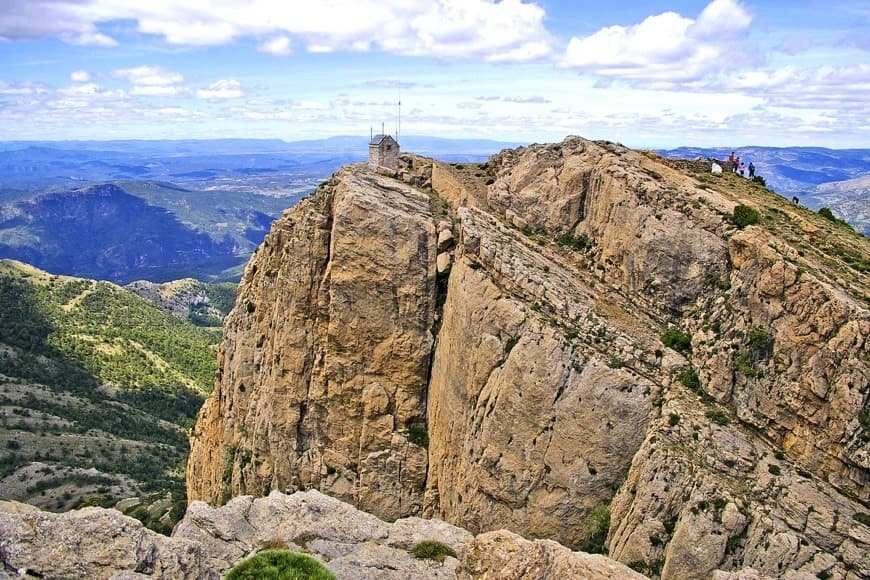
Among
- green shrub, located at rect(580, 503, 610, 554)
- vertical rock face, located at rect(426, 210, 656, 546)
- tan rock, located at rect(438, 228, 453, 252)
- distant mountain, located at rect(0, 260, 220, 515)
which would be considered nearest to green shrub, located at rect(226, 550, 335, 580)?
vertical rock face, located at rect(426, 210, 656, 546)

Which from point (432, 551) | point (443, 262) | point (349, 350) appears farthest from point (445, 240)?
point (432, 551)

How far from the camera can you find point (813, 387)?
32188mm

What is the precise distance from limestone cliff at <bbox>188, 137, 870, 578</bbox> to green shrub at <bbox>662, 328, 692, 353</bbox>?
0.27 ft

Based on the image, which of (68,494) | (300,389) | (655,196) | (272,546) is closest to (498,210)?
(655,196)

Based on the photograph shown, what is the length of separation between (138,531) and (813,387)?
1254 inches

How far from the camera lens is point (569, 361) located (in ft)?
123

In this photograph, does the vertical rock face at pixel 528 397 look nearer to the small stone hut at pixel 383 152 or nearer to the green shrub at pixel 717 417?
the green shrub at pixel 717 417

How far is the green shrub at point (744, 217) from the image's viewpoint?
127 feet

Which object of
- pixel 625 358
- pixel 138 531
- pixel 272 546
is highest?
pixel 625 358

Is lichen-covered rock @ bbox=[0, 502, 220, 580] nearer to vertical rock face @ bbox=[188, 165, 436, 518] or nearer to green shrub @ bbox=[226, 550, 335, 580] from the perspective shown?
green shrub @ bbox=[226, 550, 335, 580]

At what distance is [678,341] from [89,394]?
131 meters

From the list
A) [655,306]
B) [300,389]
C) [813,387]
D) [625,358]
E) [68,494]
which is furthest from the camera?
[68,494]

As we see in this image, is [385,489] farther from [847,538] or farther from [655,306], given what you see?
[847,538]

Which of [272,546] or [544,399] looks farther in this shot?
[544,399]
